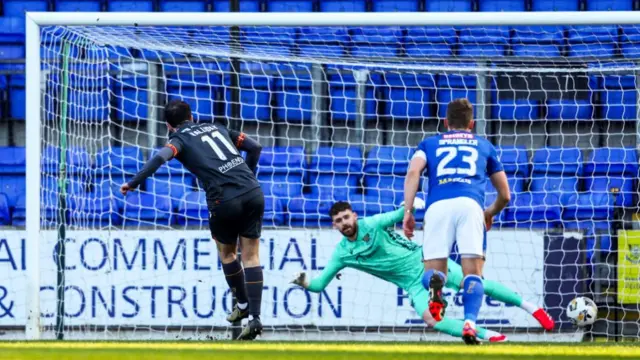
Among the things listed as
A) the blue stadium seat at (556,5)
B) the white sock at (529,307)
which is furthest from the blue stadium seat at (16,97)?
the white sock at (529,307)

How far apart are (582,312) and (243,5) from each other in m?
4.87

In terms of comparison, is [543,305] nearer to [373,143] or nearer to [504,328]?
[504,328]

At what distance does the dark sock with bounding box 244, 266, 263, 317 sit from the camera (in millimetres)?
7117

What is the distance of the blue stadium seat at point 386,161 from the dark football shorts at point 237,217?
2.47 meters

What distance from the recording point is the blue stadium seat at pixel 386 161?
9625 mm

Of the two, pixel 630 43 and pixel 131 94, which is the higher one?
pixel 630 43

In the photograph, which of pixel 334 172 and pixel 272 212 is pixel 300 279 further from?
pixel 334 172

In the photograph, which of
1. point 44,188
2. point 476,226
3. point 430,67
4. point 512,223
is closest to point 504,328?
point 512,223

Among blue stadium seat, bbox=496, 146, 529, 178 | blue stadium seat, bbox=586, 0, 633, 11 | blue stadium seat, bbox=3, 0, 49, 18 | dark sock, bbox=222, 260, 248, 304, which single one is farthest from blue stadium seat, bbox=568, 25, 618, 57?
blue stadium seat, bbox=3, 0, 49, 18

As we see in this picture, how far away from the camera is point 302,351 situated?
5746 mm

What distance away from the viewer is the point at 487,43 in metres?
9.85

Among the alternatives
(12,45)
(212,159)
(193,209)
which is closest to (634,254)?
(193,209)

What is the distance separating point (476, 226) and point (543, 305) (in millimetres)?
2901

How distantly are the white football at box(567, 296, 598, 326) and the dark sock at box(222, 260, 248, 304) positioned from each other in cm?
227
